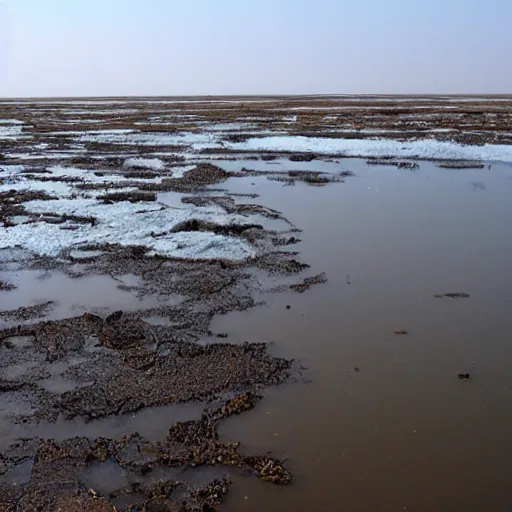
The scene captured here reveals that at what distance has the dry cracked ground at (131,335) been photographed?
366cm

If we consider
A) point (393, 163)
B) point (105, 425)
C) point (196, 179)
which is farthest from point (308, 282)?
point (393, 163)

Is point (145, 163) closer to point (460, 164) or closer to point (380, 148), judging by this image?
point (380, 148)

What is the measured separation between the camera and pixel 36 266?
25.9 feet

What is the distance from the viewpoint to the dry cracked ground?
3662mm

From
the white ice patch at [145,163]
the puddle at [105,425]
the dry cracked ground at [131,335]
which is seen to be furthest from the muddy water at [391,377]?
the white ice patch at [145,163]

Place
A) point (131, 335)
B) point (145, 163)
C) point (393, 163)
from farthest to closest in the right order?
1. point (145, 163)
2. point (393, 163)
3. point (131, 335)

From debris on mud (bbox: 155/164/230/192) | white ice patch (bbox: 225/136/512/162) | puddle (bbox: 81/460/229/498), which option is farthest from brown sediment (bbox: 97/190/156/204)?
white ice patch (bbox: 225/136/512/162)

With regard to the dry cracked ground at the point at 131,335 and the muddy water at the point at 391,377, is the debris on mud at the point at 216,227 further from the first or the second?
the muddy water at the point at 391,377

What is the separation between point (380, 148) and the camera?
20906mm

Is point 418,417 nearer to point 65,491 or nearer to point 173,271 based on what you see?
point 65,491

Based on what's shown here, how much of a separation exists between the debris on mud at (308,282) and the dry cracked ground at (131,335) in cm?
3

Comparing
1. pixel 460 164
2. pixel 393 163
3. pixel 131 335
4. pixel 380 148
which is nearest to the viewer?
pixel 131 335

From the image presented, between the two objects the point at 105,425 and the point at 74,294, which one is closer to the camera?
the point at 105,425

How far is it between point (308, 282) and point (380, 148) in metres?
15.3
